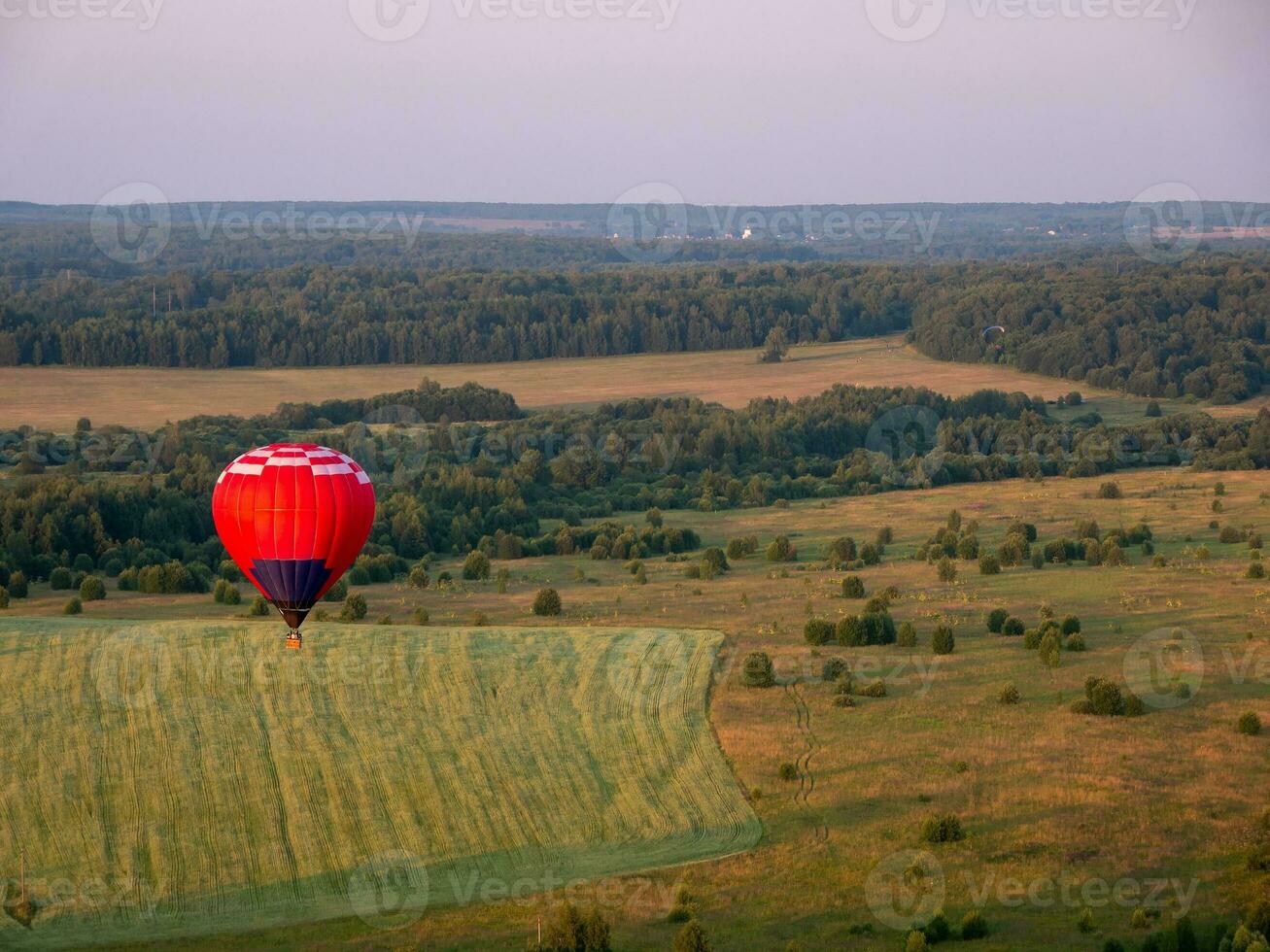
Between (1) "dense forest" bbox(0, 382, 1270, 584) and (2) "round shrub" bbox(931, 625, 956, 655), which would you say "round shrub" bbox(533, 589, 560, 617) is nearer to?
(2) "round shrub" bbox(931, 625, 956, 655)

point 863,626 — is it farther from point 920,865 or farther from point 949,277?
point 949,277

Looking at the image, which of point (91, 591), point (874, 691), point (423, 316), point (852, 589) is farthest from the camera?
point (423, 316)

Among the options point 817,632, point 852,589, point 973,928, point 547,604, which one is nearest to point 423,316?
point 852,589

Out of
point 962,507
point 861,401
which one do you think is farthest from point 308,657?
point 861,401

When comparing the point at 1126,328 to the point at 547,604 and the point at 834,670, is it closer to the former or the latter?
the point at 547,604

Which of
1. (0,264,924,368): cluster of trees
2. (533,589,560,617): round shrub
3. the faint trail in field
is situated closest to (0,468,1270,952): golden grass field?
the faint trail in field

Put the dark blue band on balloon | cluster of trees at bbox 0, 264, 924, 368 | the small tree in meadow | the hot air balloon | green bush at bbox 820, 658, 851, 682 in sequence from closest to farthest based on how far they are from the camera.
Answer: the hot air balloon < the dark blue band on balloon < green bush at bbox 820, 658, 851, 682 < the small tree in meadow < cluster of trees at bbox 0, 264, 924, 368

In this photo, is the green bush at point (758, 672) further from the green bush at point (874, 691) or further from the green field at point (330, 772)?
the green bush at point (874, 691)

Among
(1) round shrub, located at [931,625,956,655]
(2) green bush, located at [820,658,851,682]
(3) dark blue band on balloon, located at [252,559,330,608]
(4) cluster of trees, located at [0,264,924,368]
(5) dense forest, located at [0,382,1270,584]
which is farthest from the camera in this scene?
(4) cluster of trees, located at [0,264,924,368]
